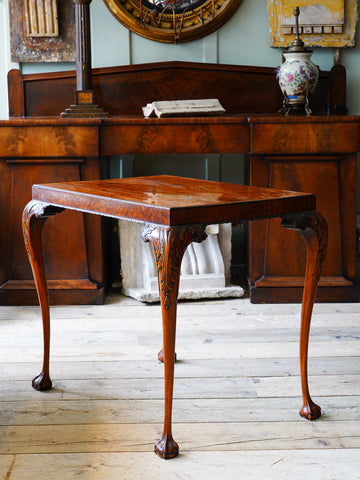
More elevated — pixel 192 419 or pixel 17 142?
pixel 17 142

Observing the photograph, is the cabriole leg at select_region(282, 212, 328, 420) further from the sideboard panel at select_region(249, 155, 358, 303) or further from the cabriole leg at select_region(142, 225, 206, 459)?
the sideboard panel at select_region(249, 155, 358, 303)

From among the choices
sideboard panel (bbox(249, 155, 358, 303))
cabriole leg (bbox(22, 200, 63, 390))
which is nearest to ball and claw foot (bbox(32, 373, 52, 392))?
cabriole leg (bbox(22, 200, 63, 390))

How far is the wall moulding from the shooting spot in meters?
3.29

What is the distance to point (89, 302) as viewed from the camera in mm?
2951

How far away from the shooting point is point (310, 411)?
69.4 inches

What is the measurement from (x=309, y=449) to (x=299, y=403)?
0.27 meters

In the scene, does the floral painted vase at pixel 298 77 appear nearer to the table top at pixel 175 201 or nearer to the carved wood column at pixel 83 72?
the carved wood column at pixel 83 72

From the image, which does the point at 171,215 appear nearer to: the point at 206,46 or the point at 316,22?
the point at 206,46

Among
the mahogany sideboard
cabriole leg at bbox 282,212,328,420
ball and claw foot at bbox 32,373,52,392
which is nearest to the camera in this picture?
cabriole leg at bbox 282,212,328,420

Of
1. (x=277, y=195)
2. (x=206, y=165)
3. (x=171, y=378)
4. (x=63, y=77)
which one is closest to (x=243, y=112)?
(x=206, y=165)

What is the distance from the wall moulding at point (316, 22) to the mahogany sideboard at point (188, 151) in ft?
2.05

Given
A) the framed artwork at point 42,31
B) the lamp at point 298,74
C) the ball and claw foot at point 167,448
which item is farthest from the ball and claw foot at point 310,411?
the framed artwork at point 42,31

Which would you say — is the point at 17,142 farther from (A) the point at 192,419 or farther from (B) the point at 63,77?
(A) the point at 192,419

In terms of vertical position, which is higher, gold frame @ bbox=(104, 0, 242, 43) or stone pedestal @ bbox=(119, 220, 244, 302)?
gold frame @ bbox=(104, 0, 242, 43)
